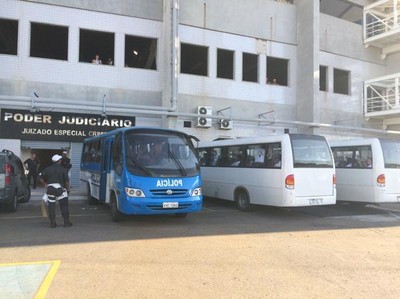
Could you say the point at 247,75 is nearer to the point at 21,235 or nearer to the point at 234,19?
the point at 234,19

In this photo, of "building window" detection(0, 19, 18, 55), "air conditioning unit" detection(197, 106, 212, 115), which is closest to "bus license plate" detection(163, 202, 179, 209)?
"air conditioning unit" detection(197, 106, 212, 115)

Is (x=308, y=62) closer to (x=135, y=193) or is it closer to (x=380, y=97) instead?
(x=380, y=97)

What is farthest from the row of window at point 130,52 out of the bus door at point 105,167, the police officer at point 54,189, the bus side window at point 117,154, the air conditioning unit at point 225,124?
the police officer at point 54,189

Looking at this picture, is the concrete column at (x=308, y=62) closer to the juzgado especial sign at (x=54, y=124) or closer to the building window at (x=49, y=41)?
the juzgado especial sign at (x=54, y=124)

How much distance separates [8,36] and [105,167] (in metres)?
10.1

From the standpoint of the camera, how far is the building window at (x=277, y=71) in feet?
75.3

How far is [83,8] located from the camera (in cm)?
1888

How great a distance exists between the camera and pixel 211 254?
7.24 meters

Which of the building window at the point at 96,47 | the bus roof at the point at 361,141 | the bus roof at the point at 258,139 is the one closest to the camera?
the bus roof at the point at 258,139

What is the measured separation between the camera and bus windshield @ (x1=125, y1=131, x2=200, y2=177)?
9.94 metres

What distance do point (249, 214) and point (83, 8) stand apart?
40.9ft

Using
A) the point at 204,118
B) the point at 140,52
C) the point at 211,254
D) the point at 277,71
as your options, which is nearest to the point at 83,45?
the point at 140,52

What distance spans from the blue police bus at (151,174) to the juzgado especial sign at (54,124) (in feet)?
25.9

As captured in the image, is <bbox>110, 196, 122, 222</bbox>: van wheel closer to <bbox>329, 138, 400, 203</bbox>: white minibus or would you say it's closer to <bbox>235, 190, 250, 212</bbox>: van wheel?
<bbox>235, 190, 250, 212</bbox>: van wheel
